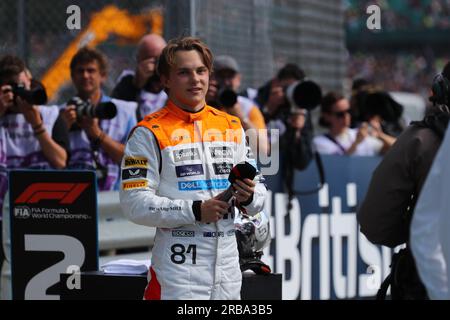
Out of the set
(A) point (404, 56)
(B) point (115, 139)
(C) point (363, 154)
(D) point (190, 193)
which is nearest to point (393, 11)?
(A) point (404, 56)

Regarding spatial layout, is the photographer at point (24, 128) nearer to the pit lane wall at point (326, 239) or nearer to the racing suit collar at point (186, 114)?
the pit lane wall at point (326, 239)

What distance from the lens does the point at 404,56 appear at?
3697 centimetres

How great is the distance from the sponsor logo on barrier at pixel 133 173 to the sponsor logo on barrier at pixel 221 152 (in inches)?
11.7

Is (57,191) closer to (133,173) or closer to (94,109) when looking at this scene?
(94,109)

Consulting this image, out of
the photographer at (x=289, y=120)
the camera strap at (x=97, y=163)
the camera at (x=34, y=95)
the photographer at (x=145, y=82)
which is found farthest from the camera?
the photographer at (x=289, y=120)

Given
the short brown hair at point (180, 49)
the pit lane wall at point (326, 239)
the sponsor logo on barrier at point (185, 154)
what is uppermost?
the short brown hair at point (180, 49)

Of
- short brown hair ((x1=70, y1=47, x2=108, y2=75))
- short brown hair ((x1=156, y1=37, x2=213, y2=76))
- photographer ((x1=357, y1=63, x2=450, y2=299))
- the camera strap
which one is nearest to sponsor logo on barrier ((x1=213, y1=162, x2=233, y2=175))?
short brown hair ((x1=156, y1=37, x2=213, y2=76))

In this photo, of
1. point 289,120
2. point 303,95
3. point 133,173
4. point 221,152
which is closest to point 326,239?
point 289,120

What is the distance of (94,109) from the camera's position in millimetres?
→ 6848

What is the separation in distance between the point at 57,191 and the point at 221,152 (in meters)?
1.83

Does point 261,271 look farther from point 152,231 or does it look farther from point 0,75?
point 0,75

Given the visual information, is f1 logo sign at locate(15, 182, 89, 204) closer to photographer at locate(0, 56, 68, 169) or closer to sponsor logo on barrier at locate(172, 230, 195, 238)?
photographer at locate(0, 56, 68, 169)

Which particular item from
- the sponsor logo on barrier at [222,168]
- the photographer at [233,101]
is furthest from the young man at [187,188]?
the photographer at [233,101]

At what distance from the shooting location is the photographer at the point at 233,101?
7.02 meters
